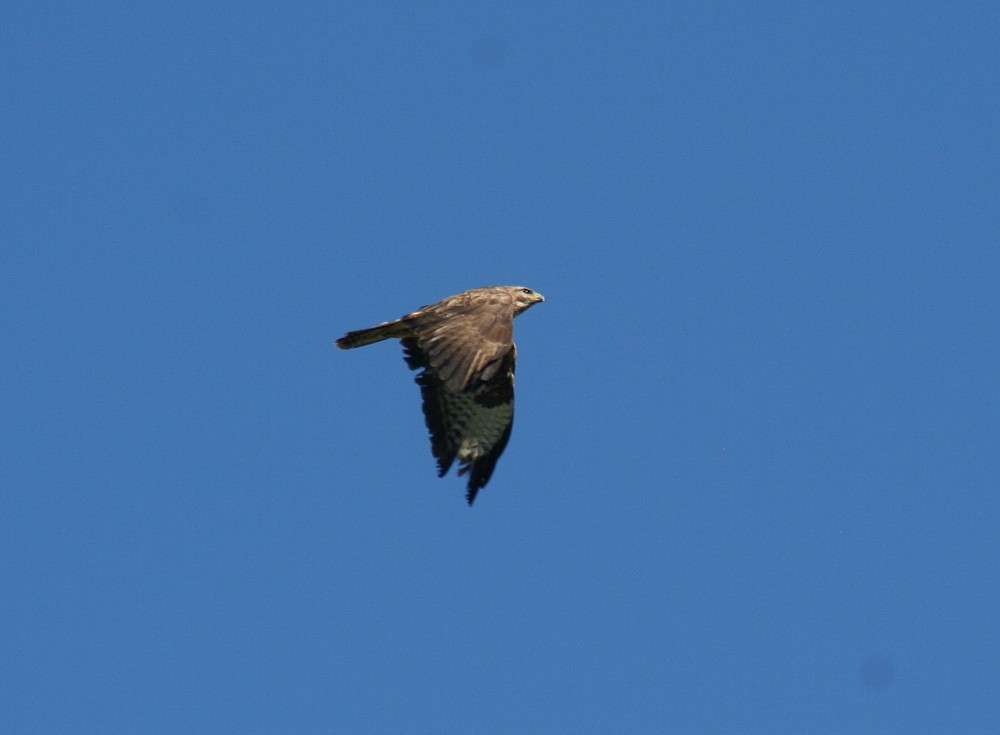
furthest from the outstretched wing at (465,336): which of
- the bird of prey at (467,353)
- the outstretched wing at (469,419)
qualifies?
the outstretched wing at (469,419)

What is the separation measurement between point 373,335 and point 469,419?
1.14m

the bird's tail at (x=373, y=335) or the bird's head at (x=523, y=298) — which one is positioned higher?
the bird's head at (x=523, y=298)

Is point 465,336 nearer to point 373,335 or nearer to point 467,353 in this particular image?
point 467,353

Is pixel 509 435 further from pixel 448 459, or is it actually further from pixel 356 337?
pixel 356 337

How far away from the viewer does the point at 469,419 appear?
16016 mm

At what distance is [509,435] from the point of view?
1600 centimetres

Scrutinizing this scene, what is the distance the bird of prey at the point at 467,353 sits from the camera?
14.4 metres

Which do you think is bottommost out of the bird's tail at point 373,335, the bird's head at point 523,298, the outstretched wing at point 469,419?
the outstretched wing at point 469,419

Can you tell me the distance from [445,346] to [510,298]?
133cm

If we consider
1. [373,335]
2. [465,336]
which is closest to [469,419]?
[373,335]

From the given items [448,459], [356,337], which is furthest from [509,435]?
[356,337]

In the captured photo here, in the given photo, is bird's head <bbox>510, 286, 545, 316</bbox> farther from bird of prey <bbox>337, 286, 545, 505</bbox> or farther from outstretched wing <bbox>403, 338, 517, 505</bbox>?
outstretched wing <bbox>403, 338, 517, 505</bbox>

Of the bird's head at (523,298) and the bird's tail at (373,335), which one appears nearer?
the bird's tail at (373,335)

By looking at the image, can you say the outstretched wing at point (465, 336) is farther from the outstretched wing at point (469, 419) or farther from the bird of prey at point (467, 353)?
the outstretched wing at point (469, 419)
